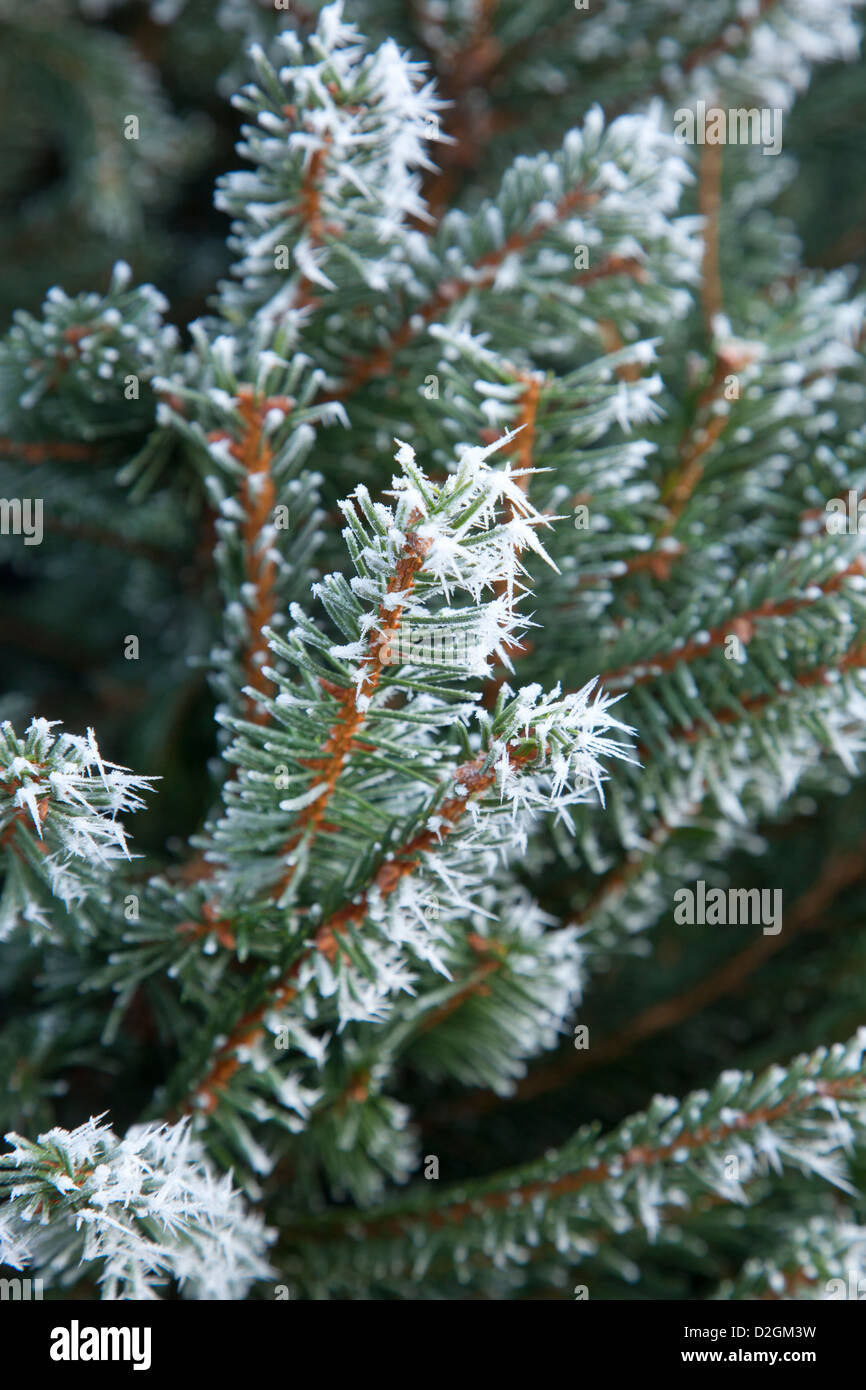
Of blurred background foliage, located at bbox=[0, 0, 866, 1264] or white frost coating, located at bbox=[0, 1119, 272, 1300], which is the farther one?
blurred background foliage, located at bbox=[0, 0, 866, 1264]

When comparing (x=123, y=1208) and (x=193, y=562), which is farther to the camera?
(x=193, y=562)

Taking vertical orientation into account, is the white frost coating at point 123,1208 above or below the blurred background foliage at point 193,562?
below

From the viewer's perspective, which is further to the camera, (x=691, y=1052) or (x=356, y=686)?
(x=691, y=1052)

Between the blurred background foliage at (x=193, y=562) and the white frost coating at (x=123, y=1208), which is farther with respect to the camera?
the blurred background foliage at (x=193, y=562)

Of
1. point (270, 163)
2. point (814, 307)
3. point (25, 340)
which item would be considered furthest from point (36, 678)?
point (814, 307)

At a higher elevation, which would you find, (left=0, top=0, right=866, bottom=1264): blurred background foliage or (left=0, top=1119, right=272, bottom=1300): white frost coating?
(left=0, top=0, right=866, bottom=1264): blurred background foliage

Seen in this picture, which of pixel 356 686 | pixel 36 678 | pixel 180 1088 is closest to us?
pixel 356 686

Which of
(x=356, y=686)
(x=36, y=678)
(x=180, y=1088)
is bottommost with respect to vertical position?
(x=180, y=1088)

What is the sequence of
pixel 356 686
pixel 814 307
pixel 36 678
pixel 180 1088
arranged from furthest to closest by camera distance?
pixel 36 678
pixel 814 307
pixel 180 1088
pixel 356 686

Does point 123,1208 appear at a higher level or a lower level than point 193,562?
lower

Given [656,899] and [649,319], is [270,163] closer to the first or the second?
[649,319]

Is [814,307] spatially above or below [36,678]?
above
